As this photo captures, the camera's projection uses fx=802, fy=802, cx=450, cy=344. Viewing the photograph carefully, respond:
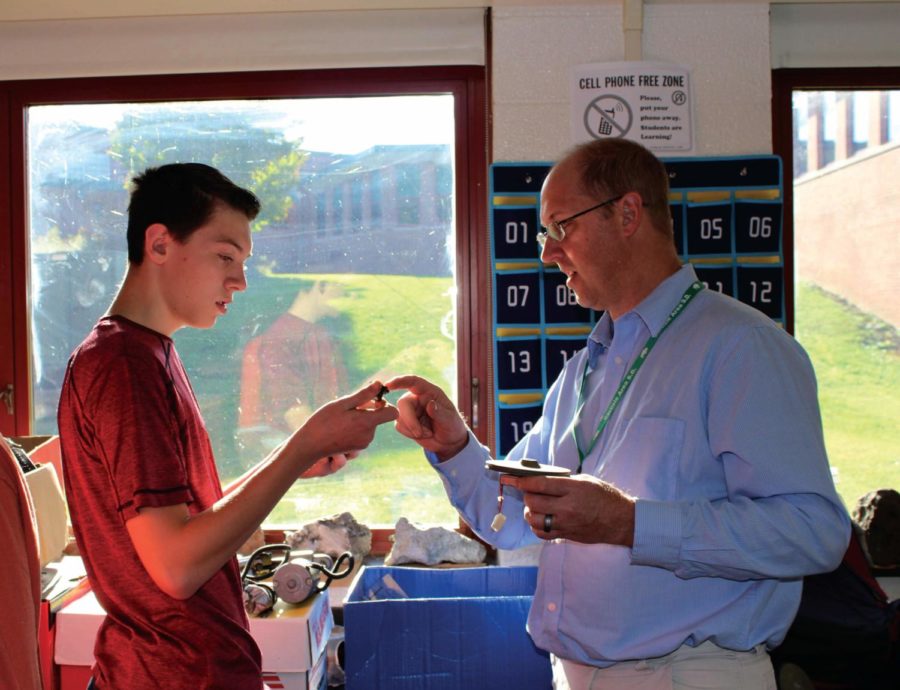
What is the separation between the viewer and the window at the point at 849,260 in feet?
10.2

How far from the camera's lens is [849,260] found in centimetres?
312

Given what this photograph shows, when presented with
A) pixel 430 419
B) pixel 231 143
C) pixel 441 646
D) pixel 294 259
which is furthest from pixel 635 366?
pixel 231 143

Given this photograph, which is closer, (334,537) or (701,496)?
(701,496)

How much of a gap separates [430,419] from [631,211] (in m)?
0.66

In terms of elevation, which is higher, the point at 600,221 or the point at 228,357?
the point at 600,221

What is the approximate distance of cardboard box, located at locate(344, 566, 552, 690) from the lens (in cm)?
219

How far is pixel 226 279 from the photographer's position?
5.03 ft

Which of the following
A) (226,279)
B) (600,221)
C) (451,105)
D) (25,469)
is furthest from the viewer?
(451,105)

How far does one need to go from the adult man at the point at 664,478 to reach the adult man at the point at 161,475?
48 cm

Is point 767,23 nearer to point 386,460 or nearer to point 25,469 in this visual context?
point 386,460

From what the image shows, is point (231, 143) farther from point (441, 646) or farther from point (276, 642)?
point (441, 646)

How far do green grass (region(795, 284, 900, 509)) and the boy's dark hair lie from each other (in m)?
2.42

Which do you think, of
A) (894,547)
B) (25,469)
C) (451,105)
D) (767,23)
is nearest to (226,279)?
(25,469)

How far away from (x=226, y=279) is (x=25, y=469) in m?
1.56
